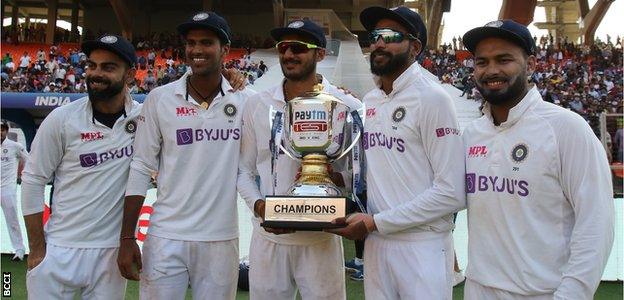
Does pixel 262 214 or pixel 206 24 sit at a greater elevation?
pixel 206 24

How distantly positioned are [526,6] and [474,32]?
3019 cm

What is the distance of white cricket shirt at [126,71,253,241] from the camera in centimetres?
355

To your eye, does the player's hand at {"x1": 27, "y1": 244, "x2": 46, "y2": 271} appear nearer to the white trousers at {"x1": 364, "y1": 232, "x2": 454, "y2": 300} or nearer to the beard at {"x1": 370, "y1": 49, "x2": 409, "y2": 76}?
the white trousers at {"x1": 364, "y1": 232, "x2": 454, "y2": 300}

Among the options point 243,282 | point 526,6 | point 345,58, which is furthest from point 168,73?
point 243,282

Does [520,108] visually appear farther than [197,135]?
No

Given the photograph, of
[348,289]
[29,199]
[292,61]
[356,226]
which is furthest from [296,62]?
[348,289]

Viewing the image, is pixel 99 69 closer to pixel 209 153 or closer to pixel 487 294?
pixel 209 153

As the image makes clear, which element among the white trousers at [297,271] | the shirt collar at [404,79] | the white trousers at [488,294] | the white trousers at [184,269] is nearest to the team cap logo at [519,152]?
the white trousers at [488,294]

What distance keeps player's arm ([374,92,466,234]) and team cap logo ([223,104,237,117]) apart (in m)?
1.14

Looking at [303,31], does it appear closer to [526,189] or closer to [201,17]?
[201,17]

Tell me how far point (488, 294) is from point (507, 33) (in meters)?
1.16

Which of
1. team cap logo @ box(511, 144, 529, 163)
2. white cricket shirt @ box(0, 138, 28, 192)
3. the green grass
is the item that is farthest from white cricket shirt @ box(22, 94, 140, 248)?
white cricket shirt @ box(0, 138, 28, 192)

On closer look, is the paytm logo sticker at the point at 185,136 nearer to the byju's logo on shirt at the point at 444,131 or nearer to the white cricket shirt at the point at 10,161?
the byju's logo on shirt at the point at 444,131

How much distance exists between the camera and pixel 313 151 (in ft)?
10.5
